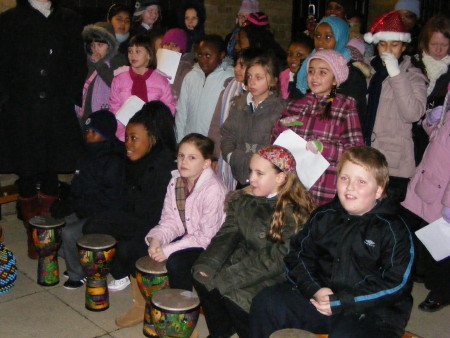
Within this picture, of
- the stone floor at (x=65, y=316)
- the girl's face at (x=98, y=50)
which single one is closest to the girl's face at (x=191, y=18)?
the girl's face at (x=98, y=50)

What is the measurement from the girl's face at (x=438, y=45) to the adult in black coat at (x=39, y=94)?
2.70m

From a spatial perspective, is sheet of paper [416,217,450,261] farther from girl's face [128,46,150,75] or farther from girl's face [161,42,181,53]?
girl's face [161,42,181,53]

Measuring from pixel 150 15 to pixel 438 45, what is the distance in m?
2.86

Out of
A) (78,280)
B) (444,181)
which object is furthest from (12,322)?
(444,181)

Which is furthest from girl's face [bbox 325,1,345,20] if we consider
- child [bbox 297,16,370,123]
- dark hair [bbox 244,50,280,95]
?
dark hair [bbox 244,50,280,95]

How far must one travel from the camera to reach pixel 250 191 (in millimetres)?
3105

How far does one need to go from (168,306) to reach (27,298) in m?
1.45

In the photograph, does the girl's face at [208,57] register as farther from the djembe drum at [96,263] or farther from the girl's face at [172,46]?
the djembe drum at [96,263]

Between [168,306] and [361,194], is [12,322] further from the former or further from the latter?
[361,194]

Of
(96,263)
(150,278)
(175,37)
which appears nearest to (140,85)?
(175,37)

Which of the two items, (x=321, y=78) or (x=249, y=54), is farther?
(x=249, y=54)

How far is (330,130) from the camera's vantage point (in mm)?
3293

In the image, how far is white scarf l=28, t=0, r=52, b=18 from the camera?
14.0 feet

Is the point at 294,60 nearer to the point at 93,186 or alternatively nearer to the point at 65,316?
the point at 93,186
